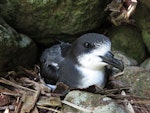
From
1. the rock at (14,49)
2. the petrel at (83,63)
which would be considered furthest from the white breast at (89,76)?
the rock at (14,49)

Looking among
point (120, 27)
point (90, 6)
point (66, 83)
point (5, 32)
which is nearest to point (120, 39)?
point (120, 27)

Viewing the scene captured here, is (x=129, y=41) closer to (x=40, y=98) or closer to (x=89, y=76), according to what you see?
(x=89, y=76)

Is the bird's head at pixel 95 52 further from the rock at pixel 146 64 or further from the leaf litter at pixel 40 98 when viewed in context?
the rock at pixel 146 64

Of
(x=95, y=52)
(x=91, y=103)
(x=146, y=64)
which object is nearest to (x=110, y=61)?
(x=95, y=52)

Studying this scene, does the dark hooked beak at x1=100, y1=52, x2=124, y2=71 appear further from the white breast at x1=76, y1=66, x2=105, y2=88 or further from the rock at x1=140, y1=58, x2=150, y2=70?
the rock at x1=140, y1=58, x2=150, y2=70

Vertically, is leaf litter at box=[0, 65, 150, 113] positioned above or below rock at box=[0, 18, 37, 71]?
below

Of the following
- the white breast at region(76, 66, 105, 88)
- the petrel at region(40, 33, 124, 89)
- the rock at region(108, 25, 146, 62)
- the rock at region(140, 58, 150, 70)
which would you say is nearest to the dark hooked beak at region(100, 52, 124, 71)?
the petrel at region(40, 33, 124, 89)

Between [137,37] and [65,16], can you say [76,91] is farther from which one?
[137,37]
